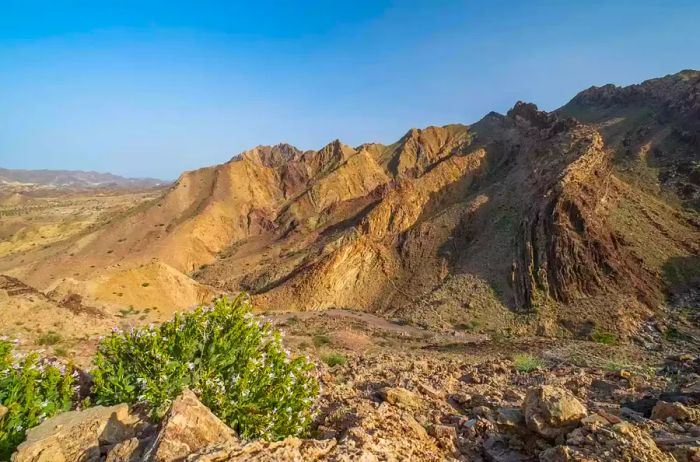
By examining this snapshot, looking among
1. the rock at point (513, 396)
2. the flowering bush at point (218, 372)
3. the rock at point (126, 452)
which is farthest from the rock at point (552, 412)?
the rock at point (126, 452)

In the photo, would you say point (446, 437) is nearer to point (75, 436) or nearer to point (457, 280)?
point (75, 436)

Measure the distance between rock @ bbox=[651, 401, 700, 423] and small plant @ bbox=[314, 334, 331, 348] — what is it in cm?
1700

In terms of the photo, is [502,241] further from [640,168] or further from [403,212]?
[640,168]

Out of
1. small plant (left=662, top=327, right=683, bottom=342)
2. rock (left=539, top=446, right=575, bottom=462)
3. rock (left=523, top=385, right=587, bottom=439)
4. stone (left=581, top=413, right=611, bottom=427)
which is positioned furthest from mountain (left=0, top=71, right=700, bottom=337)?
rock (left=539, top=446, right=575, bottom=462)

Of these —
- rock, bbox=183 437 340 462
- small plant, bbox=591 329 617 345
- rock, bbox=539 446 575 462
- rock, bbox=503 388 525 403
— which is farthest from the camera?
small plant, bbox=591 329 617 345

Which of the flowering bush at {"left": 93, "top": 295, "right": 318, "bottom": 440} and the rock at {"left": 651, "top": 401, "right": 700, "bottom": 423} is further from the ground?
the flowering bush at {"left": 93, "top": 295, "right": 318, "bottom": 440}

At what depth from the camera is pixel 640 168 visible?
46.8m

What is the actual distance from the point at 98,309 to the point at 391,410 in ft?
78.1

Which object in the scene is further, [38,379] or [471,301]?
[471,301]

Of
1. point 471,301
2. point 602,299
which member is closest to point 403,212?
point 471,301

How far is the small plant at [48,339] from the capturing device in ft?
53.9

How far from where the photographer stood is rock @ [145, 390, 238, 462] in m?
3.97

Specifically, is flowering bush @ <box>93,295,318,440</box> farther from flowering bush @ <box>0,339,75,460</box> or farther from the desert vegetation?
flowering bush @ <box>0,339,75,460</box>

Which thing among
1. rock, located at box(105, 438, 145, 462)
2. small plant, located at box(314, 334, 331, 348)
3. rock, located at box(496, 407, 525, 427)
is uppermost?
rock, located at box(105, 438, 145, 462)
